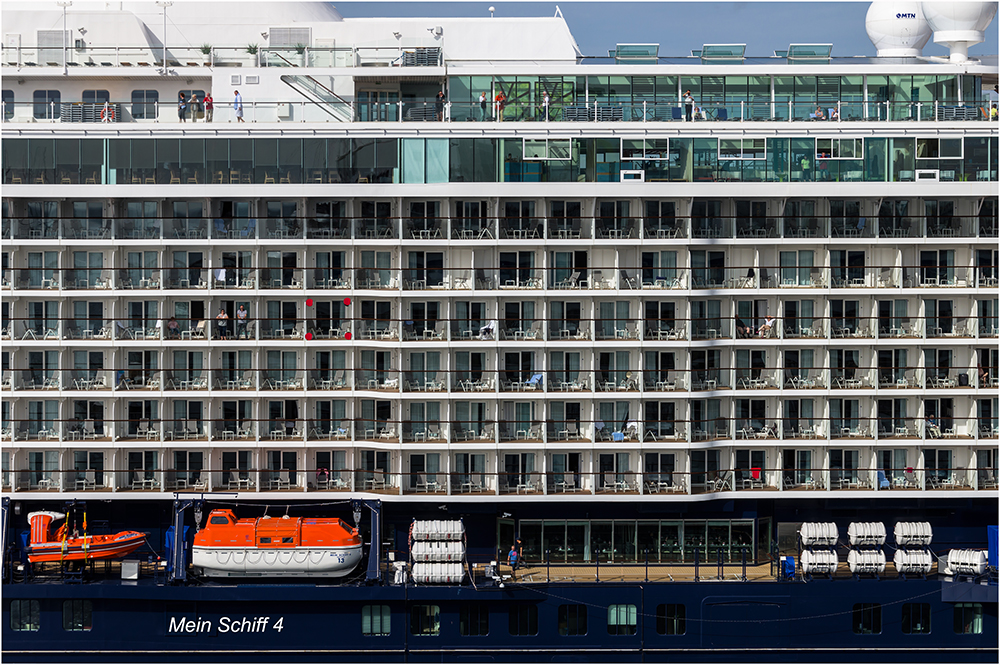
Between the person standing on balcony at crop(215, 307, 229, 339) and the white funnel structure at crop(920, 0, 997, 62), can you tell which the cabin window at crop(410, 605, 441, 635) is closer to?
the person standing on balcony at crop(215, 307, 229, 339)

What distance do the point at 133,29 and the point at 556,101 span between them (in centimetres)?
1826

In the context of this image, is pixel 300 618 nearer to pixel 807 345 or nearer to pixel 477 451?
pixel 477 451

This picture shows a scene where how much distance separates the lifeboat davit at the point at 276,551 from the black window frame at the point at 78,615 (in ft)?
13.7

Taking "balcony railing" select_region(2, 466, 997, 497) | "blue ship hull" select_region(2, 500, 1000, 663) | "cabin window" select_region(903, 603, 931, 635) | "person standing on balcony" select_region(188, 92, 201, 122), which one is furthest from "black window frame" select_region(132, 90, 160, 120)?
"cabin window" select_region(903, 603, 931, 635)

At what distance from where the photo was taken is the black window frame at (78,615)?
139ft

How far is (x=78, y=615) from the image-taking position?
4238cm

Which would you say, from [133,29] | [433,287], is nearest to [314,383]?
[433,287]

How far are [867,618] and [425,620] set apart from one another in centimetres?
1576

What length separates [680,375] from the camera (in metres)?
43.5

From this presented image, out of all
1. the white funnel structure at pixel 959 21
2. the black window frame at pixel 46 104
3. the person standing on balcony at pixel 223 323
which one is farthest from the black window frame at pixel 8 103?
the white funnel structure at pixel 959 21

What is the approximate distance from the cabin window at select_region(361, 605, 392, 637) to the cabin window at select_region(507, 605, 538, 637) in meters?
4.34

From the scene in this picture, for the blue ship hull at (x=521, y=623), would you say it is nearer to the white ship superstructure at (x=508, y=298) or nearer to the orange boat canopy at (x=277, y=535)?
the orange boat canopy at (x=277, y=535)

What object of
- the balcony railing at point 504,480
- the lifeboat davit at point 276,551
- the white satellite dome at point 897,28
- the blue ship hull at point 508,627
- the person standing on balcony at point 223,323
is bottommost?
the blue ship hull at point 508,627

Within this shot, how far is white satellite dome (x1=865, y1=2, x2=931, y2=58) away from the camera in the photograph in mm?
47094
